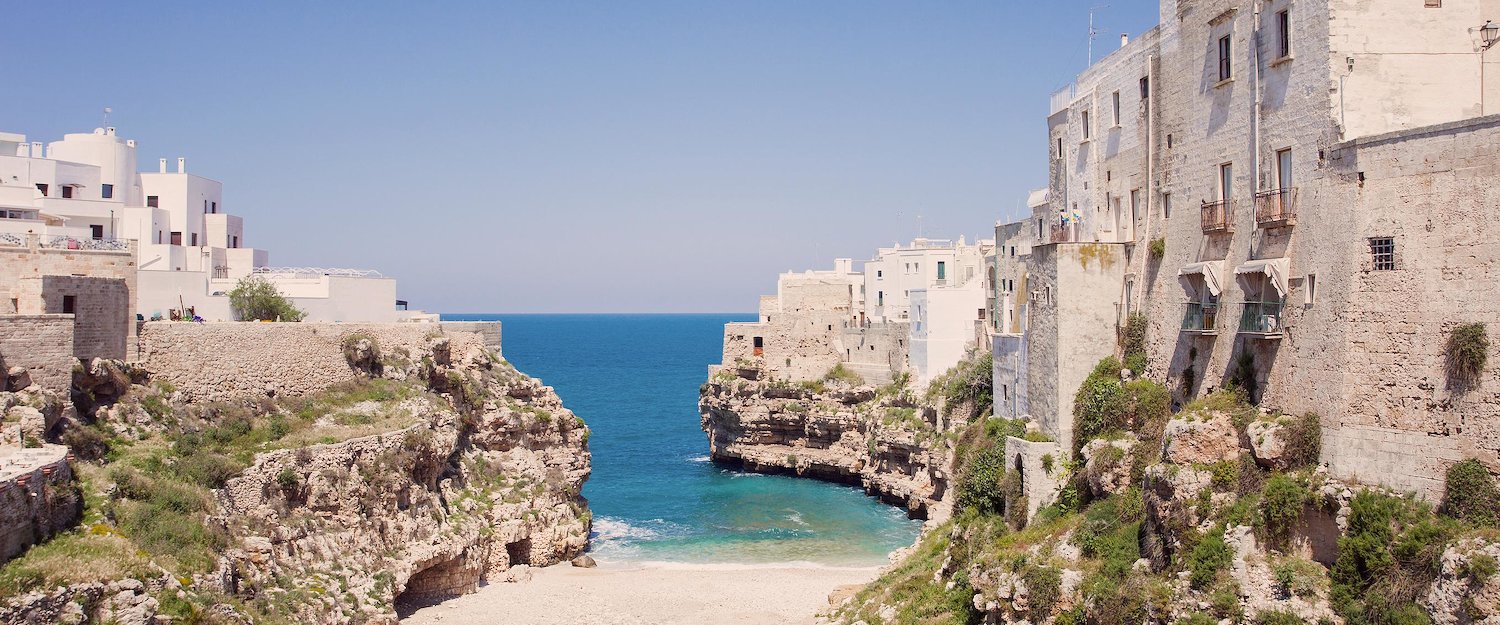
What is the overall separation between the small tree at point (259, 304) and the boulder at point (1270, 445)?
3150cm

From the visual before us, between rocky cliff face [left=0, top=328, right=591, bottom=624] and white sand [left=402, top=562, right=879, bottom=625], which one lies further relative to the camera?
white sand [left=402, top=562, right=879, bottom=625]

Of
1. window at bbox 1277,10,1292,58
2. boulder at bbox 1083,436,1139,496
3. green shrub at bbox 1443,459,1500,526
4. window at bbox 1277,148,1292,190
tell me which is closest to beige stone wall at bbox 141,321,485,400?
boulder at bbox 1083,436,1139,496

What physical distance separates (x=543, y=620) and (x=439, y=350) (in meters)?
11.7

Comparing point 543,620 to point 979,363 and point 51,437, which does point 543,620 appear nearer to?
point 51,437

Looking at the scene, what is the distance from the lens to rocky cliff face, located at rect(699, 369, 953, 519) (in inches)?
1998

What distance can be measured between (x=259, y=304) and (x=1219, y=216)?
3084 cm

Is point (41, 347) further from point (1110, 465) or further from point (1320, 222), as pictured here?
point (1320, 222)

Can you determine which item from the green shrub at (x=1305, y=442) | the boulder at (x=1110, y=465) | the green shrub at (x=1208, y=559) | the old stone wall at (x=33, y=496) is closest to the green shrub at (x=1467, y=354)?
the green shrub at (x=1305, y=442)

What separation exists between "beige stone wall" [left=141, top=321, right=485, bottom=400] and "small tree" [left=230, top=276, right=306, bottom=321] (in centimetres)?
389

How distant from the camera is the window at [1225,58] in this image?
2420cm

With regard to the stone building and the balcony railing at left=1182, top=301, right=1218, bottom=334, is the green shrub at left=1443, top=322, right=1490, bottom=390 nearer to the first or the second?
the stone building

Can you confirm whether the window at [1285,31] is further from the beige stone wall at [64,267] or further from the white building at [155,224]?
the white building at [155,224]

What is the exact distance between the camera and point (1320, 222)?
68.4 feet

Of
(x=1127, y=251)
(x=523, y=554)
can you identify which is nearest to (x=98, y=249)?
(x=523, y=554)
